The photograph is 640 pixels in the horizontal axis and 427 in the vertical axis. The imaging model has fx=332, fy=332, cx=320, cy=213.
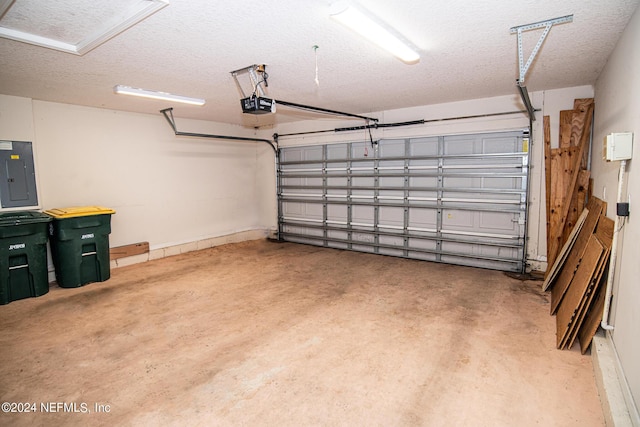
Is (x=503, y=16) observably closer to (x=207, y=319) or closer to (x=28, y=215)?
(x=207, y=319)

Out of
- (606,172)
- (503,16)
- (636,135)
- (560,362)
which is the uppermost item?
(503,16)

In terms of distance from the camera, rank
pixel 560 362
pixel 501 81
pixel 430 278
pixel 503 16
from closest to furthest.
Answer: pixel 503 16
pixel 560 362
pixel 501 81
pixel 430 278

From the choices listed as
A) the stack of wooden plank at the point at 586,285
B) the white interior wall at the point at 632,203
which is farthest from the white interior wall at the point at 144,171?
the white interior wall at the point at 632,203

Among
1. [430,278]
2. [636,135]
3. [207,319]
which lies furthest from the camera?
[430,278]

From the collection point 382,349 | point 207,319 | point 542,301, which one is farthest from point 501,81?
point 207,319

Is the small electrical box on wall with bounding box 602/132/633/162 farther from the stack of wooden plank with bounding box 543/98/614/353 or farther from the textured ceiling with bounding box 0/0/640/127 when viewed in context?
the textured ceiling with bounding box 0/0/640/127

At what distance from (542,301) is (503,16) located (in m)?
3.08

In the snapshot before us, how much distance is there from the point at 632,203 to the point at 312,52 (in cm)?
261

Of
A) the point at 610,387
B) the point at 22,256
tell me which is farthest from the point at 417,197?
the point at 22,256

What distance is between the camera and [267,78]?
3725mm

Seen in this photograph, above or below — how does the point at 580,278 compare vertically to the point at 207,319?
above

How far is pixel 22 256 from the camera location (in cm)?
395

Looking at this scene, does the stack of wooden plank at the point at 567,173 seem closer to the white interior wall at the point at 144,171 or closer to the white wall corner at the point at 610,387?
the white wall corner at the point at 610,387

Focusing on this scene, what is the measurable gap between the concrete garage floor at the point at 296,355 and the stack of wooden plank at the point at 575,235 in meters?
0.23
